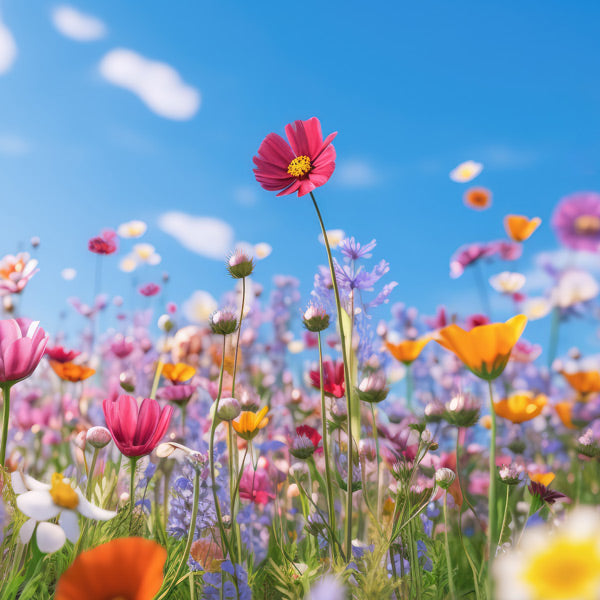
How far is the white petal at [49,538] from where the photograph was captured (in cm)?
48

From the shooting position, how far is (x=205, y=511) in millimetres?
835

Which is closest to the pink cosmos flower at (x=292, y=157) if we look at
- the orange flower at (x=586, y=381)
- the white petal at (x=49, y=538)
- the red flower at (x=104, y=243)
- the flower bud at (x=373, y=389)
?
the flower bud at (x=373, y=389)

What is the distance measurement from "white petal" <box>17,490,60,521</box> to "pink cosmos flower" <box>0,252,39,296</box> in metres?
0.91

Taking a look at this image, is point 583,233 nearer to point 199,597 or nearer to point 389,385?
point 389,385

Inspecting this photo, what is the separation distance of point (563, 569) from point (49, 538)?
16.3 inches

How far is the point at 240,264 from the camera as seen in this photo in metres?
0.73

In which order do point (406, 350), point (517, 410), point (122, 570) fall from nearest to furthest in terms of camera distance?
point (122, 570) → point (517, 410) → point (406, 350)

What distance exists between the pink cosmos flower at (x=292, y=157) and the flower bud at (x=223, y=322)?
0.18 m

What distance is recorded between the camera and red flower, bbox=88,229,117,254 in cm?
170

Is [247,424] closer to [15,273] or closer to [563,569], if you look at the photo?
[563,569]

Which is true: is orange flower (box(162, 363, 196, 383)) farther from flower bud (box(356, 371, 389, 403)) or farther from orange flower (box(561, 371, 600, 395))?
orange flower (box(561, 371, 600, 395))

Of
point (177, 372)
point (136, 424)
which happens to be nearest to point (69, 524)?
point (136, 424)

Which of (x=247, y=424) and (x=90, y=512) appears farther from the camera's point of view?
(x=247, y=424)

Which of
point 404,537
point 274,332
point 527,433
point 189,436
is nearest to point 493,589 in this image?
point 404,537
